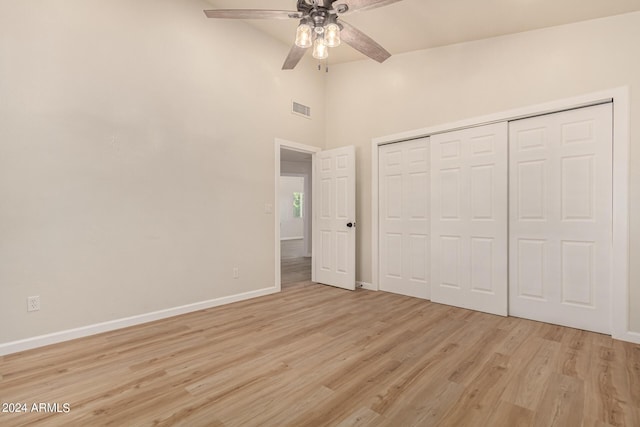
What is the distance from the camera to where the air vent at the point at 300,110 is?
4.43 meters

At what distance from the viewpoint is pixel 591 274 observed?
2.81 m

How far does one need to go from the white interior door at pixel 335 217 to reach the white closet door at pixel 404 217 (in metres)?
0.43

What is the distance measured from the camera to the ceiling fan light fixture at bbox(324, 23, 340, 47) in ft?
7.15

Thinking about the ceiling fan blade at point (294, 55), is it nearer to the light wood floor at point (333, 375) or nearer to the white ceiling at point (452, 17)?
the white ceiling at point (452, 17)

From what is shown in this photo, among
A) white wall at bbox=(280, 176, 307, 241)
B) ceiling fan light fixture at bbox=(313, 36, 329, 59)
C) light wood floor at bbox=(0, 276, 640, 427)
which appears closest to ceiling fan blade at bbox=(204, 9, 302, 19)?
ceiling fan light fixture at bbox=(313, 36, 329, 59)

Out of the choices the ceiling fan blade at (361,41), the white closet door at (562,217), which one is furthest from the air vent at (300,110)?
the white closet door at (562,217)

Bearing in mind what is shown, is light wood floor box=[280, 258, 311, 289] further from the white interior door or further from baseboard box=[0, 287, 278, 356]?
baseboard box=[0, 287, 278, 356]

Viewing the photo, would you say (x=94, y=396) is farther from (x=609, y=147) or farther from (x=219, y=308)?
(x=609, y=147)

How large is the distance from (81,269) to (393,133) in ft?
12.6

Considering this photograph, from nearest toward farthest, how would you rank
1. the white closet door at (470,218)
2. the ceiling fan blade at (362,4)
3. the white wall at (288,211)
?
the ceiling fan blade at (362,4)
the white closet door at (470,218)
the white wall at (288,211)

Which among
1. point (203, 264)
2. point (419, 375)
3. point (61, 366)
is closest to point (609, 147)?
point (419, 375)

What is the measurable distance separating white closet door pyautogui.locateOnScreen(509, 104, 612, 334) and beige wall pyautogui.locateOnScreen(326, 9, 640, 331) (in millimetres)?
193

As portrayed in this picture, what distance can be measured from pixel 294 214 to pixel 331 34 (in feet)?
35.1

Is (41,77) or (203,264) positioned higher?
(41,77)
